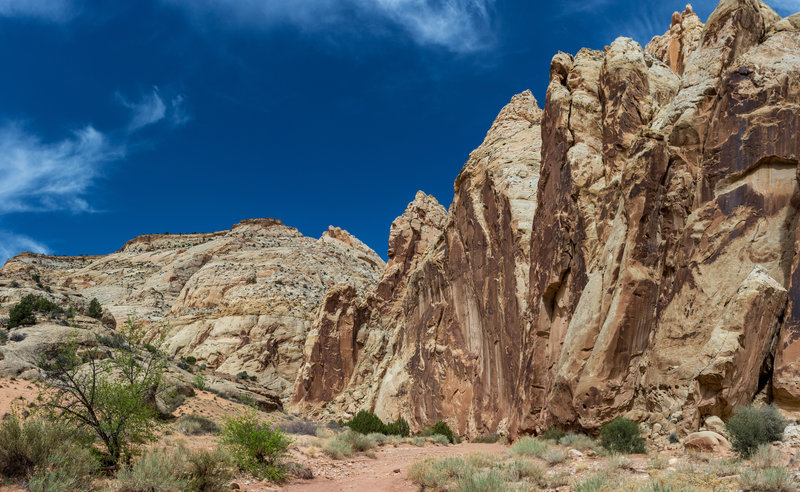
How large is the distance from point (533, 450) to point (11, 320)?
2948cm

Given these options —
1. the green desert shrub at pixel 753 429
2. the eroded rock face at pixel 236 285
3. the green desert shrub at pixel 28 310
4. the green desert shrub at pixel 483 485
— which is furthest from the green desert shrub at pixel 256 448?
the eroded rock face at pixel 236 285

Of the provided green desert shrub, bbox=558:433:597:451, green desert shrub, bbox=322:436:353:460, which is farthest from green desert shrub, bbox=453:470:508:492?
green desert shrub, bbox=322:436:353:460

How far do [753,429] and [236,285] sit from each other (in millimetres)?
66422

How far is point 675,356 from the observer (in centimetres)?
1452

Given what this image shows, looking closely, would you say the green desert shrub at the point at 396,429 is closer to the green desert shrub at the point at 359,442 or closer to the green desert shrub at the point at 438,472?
the green desert shrub at the point at 359,442

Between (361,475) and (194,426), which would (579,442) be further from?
(194,426)

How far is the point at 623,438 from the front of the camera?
13375mm

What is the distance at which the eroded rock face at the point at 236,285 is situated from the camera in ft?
188

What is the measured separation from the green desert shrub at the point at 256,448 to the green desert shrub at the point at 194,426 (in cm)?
578

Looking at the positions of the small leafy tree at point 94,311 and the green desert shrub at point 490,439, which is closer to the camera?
the green desert shrub at point 490,439

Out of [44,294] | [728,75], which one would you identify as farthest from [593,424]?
[44,294]

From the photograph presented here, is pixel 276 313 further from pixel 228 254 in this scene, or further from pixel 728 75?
pixel 728 75

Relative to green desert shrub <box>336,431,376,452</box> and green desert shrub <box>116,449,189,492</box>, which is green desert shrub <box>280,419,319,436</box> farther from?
green desert shrub <box>116,449,189,492</box>

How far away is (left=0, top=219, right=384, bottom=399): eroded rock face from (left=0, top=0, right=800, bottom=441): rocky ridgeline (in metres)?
12.8
